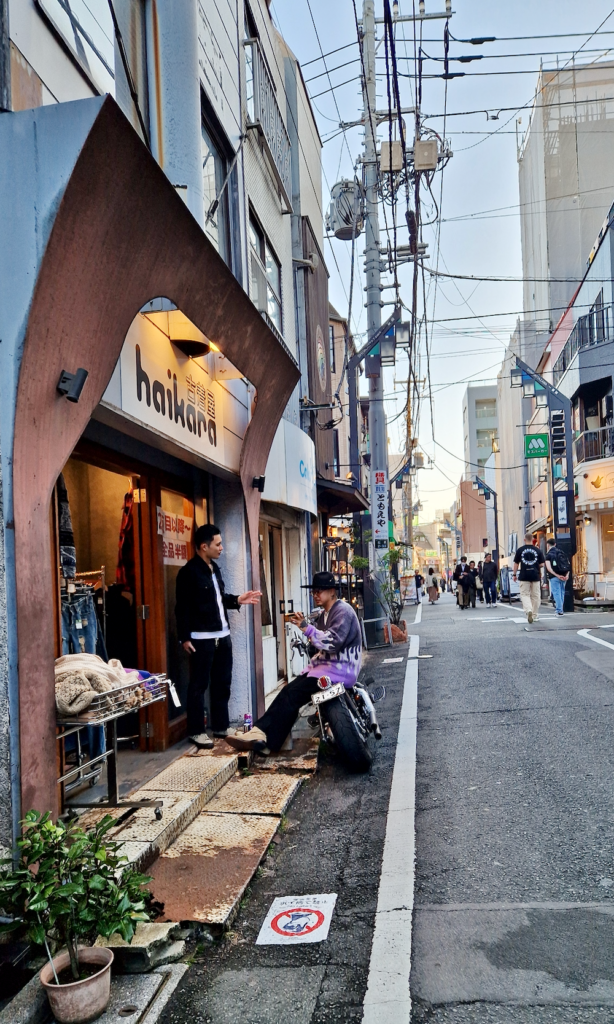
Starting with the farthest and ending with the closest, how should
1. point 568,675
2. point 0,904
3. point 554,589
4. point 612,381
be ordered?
1. point 612,381
2. point 554,589
3. point 568,675
4. point 0,904

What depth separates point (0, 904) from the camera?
3207 mm

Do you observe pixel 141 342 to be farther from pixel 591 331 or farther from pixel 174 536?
pixel 591 331

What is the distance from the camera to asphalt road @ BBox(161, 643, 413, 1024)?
317cm

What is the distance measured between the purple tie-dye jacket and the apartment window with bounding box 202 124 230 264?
4.71 m

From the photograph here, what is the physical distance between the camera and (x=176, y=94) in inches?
283

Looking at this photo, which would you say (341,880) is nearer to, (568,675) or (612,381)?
(568,675)

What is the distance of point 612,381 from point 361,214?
1606 centimetres

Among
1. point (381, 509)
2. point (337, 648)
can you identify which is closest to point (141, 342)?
point (337, 648)

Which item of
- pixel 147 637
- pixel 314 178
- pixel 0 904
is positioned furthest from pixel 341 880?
pixel 314 178

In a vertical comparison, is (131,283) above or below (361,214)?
below

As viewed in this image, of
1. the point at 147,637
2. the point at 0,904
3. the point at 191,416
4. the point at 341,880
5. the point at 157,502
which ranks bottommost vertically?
the point at 341,880

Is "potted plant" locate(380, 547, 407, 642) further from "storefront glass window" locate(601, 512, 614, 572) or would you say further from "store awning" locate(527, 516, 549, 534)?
"store awning" locate(527, 516, 549, 534)

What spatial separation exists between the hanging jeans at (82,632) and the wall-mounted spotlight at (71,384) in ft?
6.36

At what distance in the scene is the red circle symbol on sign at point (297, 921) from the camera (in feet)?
12.7
